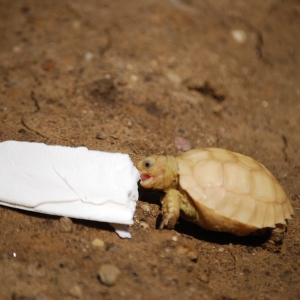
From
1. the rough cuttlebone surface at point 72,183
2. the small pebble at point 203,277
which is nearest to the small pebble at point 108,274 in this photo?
the rough cuttlebone surface at point 72,183

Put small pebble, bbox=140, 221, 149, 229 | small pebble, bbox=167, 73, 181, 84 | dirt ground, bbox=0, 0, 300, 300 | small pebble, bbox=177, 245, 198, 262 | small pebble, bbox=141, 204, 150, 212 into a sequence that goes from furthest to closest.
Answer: small pebble, bbox=167, 73, 181, 84
small pebble, bbox=141, 204, 150, 212
small pebble, bbox=140, 221, 149, 229
small pebble, bbox=177, 245, 198, 262
dirt ground, bbox=0, 0, 300, 300

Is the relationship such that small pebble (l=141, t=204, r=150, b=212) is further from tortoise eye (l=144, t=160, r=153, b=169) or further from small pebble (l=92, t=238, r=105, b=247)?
small pebble (l=92, t=238, r=105, b=247)

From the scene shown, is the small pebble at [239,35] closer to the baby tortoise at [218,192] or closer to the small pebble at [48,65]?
the small pebble at [48,65]

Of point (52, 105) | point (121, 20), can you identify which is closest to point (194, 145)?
point (52, 105)

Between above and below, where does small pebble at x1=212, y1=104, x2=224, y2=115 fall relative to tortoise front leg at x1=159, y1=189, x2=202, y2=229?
below

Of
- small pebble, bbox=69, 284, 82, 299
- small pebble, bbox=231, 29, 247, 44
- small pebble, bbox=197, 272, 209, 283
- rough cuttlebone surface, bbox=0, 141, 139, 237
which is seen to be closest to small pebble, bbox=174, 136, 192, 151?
rough cuttlebone surface, bbox=0, 141, 139, 237

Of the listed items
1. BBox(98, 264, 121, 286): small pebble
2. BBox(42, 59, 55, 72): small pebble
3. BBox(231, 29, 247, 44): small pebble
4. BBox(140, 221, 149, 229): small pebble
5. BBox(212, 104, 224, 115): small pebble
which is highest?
BBox(231, 29, 247, 44): small pebble

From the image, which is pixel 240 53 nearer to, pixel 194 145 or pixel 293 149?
pixel 293 149
